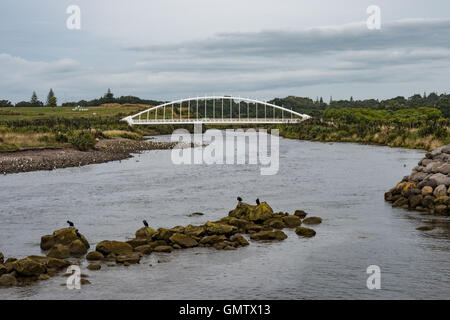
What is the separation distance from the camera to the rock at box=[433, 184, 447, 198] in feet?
94.5

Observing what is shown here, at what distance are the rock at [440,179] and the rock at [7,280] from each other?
71.2 ft

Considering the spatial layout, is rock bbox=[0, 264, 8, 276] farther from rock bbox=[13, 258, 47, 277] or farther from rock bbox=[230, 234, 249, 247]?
rock bbox=[230, 234, 249, 247]

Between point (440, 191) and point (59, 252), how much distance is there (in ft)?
63.2

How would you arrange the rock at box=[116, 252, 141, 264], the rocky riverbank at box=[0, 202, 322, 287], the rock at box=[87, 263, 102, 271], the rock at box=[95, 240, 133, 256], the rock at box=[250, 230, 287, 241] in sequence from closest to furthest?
1. the rocky riverbank at box=[0, 202, 322, 287]
2. the rock at box=[87, 263, 102, 271]
3. the rock at box=[116, 252, 141, 264]
4. the rock at box=[95, 240, 133, 256]
5. the rock at box=[250, 230, 287, 241]

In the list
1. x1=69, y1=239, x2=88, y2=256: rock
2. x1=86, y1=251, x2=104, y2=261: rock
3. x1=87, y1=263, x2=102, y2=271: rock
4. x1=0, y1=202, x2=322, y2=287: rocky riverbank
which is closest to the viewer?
x1=0, y1=202, x2=322, y2=287: rocky riverbank

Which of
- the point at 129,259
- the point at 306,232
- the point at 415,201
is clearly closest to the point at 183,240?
the point at 129,259

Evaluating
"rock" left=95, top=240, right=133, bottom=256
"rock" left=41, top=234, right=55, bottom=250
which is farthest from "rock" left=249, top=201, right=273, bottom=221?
"rock" left=41, top=234, right=55, bottom=250

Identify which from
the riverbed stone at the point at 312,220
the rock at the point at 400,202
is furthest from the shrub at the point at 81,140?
the riverbed stone at the point at 312,220

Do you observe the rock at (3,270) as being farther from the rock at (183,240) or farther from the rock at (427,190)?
the rock at (427,190)

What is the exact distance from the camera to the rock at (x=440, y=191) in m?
28.8

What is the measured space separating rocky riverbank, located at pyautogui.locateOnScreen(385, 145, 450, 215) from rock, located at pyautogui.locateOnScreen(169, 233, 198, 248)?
43.6 ft

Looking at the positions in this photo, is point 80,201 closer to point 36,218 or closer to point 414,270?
point 36,218

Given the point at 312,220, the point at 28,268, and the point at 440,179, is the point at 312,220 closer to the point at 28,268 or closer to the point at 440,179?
the point at 440,179
